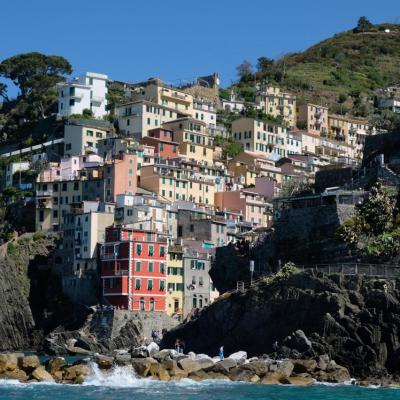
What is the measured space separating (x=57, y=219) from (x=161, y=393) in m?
57.2

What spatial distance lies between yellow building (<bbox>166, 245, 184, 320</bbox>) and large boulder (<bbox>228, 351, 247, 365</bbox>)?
3459 centimetres

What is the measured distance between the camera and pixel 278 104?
502ft

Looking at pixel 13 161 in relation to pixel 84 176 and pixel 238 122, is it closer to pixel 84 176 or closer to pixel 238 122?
pixel 84 176

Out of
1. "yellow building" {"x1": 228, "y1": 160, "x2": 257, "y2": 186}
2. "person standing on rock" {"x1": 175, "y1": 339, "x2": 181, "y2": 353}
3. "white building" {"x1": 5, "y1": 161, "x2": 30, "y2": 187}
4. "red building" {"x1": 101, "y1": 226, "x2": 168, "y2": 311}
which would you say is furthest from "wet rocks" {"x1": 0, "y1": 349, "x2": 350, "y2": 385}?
"yellow building" {"x1": 228, "y1": 160, "x2": 257, "y2": 186}

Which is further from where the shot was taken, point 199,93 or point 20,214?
point 199,93

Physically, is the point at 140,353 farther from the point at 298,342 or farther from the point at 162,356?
the point at 298,342

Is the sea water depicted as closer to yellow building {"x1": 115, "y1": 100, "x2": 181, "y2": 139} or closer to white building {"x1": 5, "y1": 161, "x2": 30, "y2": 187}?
white building {"x1": 5, "y1": 161, "x2": 30, "y2": 187}

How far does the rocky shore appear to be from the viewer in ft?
194

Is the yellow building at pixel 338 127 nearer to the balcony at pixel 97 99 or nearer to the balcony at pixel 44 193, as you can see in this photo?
the balcony at pixel 97 99

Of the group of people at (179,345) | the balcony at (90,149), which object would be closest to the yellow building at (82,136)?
the balcony at (90,149)

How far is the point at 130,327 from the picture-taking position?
Answer: 307 ft

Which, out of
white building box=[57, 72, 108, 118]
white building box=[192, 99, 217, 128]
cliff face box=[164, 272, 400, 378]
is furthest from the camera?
white building box=[192, 99, 217, 128]

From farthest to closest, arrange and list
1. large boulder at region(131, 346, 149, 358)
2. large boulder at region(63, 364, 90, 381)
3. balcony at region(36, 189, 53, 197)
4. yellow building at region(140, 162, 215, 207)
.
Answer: yellow building at region(140, 162, 215, 207) < balcony at region(36, 189, 53, 197) < large boulder at region(131, 346, 149, 358) < large boulder at region(63, 364, 90, 381)

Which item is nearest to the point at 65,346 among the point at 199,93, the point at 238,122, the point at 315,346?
the point at 315,346
